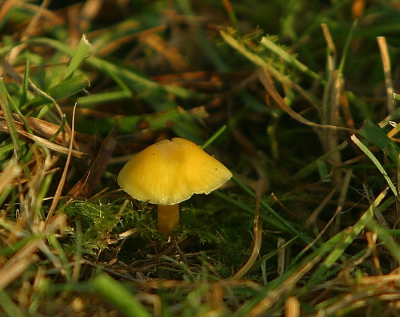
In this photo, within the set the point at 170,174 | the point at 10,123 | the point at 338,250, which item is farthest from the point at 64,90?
the point at 338,250

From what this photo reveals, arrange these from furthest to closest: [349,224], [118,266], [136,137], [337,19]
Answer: [337,19] < [136,137] < [349,224] < [118,266]

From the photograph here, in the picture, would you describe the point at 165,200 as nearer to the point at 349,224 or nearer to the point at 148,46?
the point at 349,224

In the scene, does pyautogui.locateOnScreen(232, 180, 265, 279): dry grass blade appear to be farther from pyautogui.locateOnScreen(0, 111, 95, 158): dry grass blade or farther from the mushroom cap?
pyautogui.locateOnScreen(0, 111, 95, 158): dry grass blade

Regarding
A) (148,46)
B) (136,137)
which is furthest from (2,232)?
(148,46)

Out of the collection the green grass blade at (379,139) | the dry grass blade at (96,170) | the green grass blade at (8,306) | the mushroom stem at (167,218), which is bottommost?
the mushroom stem at (167,218)

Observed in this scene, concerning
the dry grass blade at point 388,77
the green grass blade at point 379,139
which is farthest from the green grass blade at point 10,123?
the dry grass blade at point 388,77

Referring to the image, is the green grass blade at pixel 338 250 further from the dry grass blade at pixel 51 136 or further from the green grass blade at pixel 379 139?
the dry grass blade at pixel 51 136

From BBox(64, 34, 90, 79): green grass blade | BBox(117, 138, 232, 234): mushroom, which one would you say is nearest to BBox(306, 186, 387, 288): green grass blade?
BBox(117, 138, 232, 234): mushroom
